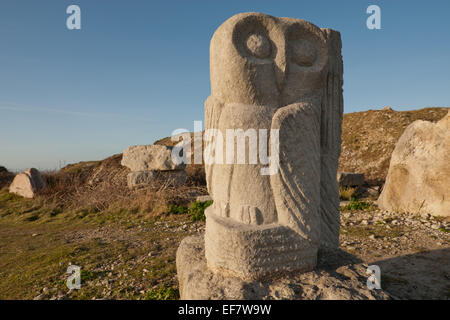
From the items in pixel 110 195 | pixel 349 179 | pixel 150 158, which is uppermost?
pixel 150 158

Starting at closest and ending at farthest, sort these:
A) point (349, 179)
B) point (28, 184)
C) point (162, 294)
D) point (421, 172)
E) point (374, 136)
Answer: point (162, 294)
point (421, 172)
point (349, 179)
point (28, 184)
point (374, 136)

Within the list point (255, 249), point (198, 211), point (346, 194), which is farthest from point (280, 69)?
point (346, 194)

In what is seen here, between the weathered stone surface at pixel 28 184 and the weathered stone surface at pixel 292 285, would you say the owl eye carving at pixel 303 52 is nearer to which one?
the weathered stone surface at pixel 292 285

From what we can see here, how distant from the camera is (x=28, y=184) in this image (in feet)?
31.0

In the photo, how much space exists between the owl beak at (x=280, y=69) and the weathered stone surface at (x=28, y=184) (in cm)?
994

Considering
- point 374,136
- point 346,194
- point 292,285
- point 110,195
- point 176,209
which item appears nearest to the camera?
point 292,285

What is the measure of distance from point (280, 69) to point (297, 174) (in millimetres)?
901

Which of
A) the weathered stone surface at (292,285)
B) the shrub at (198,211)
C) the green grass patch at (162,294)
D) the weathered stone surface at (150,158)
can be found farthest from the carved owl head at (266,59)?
the weathered stone surface at (150,158)

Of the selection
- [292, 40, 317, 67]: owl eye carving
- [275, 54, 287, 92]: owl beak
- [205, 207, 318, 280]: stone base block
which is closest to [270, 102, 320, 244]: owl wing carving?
[205, 207, 318, 280]: stone base block

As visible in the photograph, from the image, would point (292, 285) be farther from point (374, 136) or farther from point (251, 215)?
point (374, 136)

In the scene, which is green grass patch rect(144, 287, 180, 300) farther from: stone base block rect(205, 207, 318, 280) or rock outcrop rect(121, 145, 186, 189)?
rock outcrop rect(121, 145, 186, 189)

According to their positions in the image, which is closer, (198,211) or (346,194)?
(198,211)

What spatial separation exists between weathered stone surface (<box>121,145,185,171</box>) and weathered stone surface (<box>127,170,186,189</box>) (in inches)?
8.2
